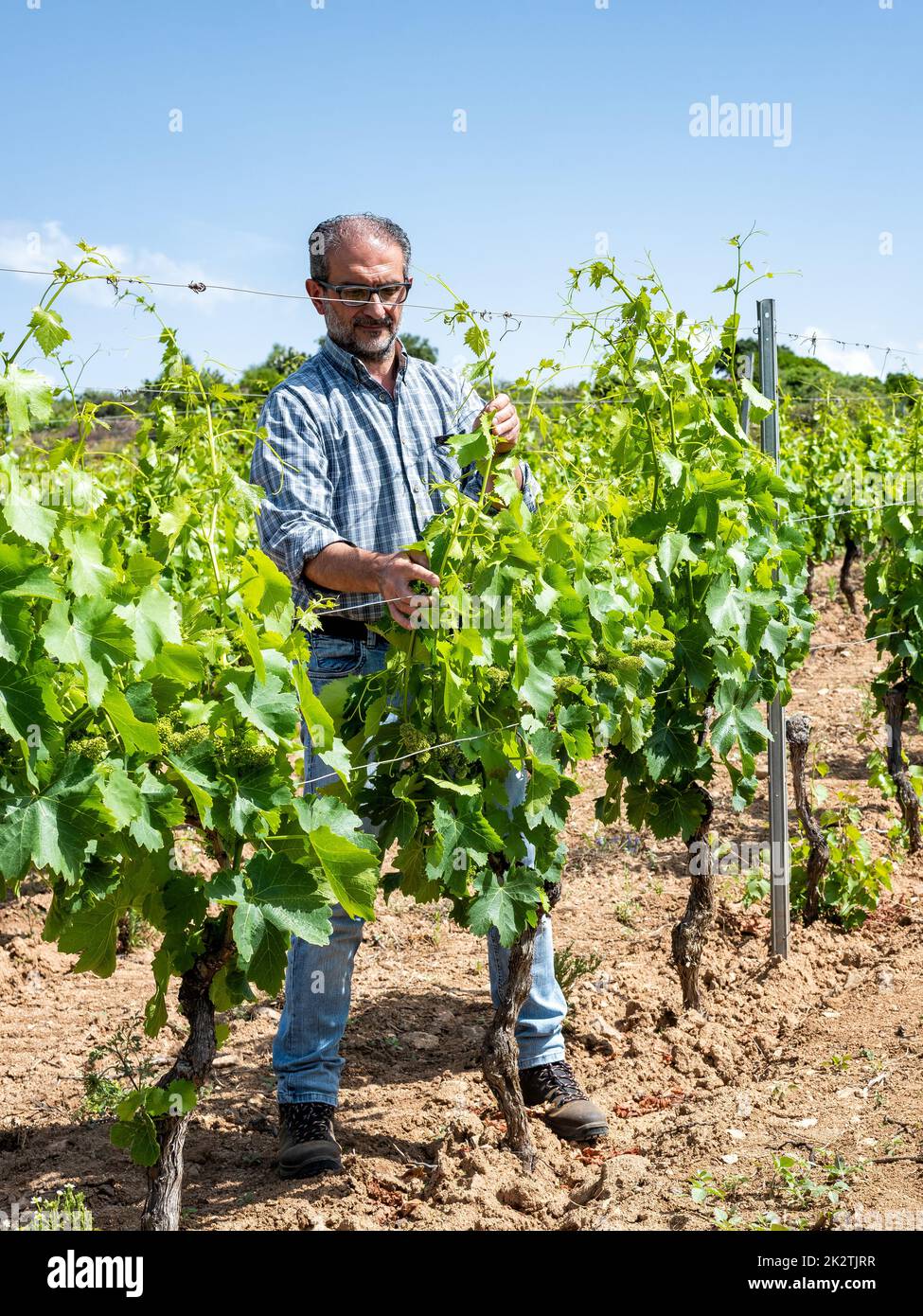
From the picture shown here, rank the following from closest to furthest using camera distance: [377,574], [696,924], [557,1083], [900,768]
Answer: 1. [377,574]
2. [557,1083]
3. [696,924]
4. [900,768]

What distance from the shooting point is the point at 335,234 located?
10.0ft

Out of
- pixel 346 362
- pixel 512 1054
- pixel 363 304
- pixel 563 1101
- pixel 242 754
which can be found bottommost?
pixel 563 1101

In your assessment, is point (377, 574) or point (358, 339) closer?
point (377, 574)

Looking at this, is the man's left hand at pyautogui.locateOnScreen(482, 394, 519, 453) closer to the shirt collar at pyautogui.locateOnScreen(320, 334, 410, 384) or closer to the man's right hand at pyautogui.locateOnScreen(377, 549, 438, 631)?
the man's right hand at pyautogui.locateOnScreen(377, 549, 438, 631)

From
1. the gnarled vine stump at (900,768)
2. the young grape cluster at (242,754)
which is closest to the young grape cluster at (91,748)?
the young grape cluster at (242,754)

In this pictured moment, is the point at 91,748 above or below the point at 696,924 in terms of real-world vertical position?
above

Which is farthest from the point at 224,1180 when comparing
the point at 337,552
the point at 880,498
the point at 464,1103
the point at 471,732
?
the point at 880,498

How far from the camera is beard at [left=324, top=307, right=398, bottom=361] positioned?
3.12 m

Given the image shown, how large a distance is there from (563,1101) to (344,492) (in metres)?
1.67

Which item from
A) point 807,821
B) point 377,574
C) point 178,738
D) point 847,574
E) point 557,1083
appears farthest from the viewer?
point 847,574

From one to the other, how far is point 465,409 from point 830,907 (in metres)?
2.42

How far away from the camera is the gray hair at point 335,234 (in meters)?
3.05

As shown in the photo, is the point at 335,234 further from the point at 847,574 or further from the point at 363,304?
the point at 847,574

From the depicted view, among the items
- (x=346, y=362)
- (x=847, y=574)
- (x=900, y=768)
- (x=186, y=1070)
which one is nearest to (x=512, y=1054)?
(x=186, y=1070)
